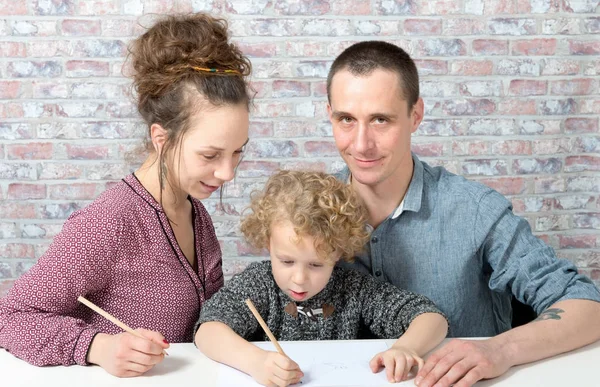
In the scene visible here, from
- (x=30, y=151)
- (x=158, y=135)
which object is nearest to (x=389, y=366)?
(x=158, y=135)

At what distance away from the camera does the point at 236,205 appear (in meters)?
3.26

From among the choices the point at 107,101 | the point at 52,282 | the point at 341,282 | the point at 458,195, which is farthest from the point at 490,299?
the point at 107,101

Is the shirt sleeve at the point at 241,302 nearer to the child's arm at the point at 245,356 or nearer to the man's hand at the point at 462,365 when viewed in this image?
the child's arm at the point at 245,356

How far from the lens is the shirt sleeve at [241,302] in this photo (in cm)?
164

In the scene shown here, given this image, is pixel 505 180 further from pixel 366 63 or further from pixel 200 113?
pixel 200 113

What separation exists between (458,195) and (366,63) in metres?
0.41

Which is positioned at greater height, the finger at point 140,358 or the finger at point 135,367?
the finger at point 140,358

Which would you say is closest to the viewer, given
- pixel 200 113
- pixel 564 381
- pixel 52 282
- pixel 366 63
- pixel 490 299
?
pixel 564 381

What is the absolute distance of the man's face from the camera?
1.88 meters

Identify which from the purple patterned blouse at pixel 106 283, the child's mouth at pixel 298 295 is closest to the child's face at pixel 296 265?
the child's mouth at pixel 298 295

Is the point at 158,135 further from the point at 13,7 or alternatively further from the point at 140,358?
the point at 13,7

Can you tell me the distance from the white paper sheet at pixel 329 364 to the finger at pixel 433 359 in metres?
0.05

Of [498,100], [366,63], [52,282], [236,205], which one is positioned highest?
[366,63]

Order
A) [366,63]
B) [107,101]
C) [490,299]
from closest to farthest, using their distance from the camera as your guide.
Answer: [366,63]
[490,299]
[107,101]
